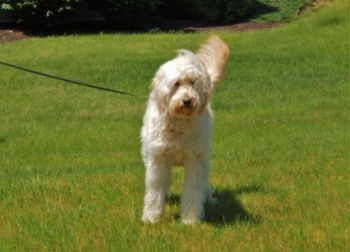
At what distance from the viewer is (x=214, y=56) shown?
27.5 feet

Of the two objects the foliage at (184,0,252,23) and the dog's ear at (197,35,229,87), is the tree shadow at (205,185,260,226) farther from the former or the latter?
the foliage at (184,0,252,23)

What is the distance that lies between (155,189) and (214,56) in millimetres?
1742

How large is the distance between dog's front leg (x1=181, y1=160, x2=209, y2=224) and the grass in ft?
0.52

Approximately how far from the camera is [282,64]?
20.1 metres

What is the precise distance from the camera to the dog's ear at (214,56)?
27.2ft

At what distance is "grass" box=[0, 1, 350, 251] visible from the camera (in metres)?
7.11

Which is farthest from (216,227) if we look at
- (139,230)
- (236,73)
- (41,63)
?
(41,63)

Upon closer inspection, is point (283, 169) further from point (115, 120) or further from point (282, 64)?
point (282, 64)

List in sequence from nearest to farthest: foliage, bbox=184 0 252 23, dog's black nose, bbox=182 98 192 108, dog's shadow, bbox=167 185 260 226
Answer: dog's black nose, bbox=182 98 192 108
dog's shadow, bbox=167 185 260 226
foliage, bbox=184 0 252 23

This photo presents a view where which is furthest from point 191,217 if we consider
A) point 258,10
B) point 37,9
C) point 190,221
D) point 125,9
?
point 258,10

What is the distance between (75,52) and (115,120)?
8196 mm

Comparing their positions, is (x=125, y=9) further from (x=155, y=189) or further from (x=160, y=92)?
(x=160, y=92)

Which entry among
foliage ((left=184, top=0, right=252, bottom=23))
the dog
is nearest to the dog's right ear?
the dog

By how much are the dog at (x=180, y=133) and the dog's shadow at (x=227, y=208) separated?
35 cm
